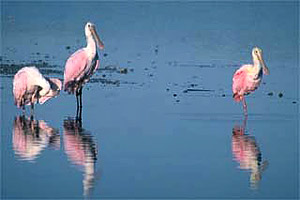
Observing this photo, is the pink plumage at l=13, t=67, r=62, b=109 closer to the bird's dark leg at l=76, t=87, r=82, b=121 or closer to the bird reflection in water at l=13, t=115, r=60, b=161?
the bird's dark leg at l=76, t=87, r=82, b=121

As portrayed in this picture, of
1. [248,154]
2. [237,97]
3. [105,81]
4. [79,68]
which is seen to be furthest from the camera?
[105,81]

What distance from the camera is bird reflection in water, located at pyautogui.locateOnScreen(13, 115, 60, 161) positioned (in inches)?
420

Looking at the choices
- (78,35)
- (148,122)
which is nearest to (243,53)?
(78,35)

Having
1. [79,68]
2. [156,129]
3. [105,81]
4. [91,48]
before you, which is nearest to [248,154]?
[156,129]

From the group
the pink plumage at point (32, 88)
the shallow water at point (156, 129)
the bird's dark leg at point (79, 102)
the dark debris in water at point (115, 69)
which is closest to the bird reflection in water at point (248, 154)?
the shallow water at point (156, 129)

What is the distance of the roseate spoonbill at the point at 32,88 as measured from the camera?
45.7 ft

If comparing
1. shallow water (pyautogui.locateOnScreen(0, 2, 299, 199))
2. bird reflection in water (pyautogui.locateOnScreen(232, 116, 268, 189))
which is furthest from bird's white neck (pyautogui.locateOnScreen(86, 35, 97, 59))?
bird reflection in water (pyautogui.locateOnScreen(232, 116, 268, 189))

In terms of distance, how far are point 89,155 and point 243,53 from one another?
15.0m

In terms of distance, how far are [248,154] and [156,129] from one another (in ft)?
6.33

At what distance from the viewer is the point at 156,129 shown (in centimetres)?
1234

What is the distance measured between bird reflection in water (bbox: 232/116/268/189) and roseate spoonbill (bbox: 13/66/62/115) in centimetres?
316

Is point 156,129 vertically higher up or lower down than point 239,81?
lower down

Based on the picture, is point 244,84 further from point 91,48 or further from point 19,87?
point 19,87

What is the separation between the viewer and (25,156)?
34.1 feet
